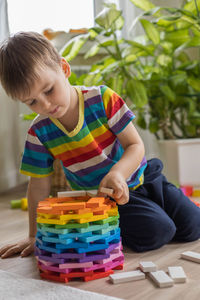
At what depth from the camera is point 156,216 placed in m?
1.14

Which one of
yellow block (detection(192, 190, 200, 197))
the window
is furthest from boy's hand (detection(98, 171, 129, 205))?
the window

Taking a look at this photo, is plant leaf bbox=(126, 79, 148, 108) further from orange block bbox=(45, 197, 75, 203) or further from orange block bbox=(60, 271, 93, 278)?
orange block bbox=(60, 271, 93, 278)

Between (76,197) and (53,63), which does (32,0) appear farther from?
(76,197)

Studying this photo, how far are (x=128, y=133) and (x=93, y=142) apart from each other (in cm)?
10

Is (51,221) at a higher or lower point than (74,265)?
higher

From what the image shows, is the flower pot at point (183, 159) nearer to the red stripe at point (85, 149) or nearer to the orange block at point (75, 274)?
the red stripe at point (85, 149)

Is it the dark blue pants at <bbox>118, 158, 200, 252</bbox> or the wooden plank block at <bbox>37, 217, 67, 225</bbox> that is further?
the dark blue pants at <bbox>118, 158, 200, 252</bbox>

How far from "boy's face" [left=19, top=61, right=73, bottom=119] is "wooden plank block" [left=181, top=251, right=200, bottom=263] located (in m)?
0.46

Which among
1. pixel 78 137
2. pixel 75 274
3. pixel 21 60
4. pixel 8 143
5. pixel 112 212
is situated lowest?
pixel 8 143

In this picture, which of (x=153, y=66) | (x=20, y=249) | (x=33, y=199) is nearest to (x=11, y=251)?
(x=20, y=249)

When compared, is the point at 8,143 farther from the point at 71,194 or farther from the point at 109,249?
the point at 109,249

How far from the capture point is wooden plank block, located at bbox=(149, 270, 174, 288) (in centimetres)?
85

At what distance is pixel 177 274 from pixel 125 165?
284 millimetres

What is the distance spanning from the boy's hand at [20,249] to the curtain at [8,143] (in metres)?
1.02
